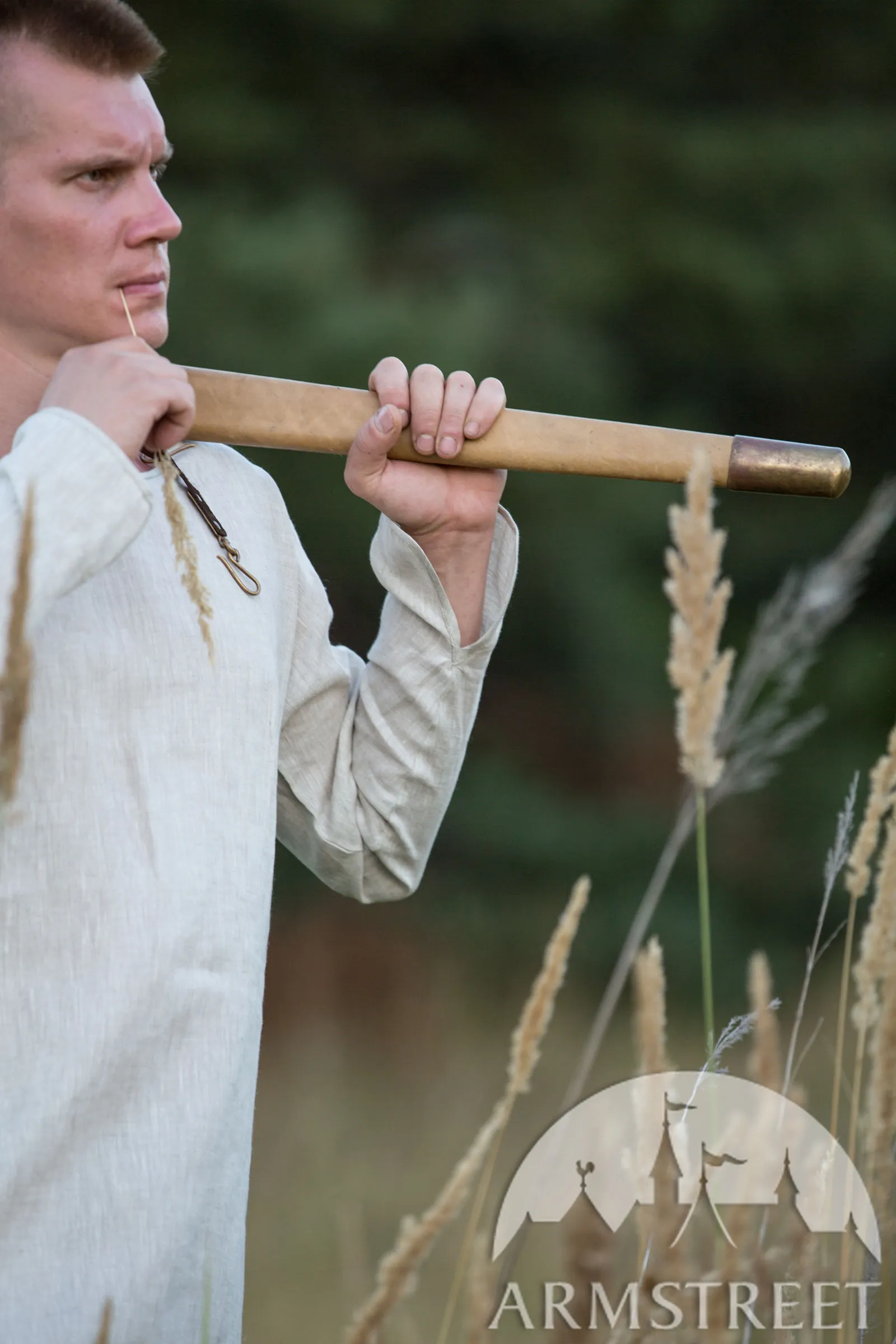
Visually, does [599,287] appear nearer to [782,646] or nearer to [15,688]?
[782,646]

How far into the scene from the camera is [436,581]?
4.84 feet

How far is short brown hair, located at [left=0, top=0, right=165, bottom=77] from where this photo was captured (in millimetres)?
1344

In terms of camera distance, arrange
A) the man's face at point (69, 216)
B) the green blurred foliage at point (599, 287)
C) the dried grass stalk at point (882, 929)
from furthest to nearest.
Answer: the green blurred foliage at point (599, 287), the man's face at point (69, 216), the dried grass stalk at point (882, 929)

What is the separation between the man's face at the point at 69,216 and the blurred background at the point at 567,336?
330 cm

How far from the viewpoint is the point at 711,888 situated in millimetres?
5074

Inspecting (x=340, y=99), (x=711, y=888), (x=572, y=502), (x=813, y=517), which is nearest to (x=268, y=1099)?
(x=711, y=888)

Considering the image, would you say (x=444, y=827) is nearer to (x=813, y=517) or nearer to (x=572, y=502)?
(x=572, y=502)

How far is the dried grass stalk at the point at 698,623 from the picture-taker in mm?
813

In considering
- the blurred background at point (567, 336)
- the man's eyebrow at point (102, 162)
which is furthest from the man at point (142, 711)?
the blurred background at point (567, 336)

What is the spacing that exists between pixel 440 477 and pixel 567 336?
383 cm

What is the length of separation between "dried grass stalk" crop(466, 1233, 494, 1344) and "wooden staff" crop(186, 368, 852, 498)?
756mm

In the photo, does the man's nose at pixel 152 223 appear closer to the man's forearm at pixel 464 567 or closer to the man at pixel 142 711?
the man at pixel 142 711

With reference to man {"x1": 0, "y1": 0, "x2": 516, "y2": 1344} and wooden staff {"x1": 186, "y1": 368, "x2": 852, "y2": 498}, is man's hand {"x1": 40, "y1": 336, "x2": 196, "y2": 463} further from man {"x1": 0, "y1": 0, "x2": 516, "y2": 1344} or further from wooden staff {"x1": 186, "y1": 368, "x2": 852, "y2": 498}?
wooden staff {"x1": 186, "y1": 368, "x2": 852, "y2": 498}

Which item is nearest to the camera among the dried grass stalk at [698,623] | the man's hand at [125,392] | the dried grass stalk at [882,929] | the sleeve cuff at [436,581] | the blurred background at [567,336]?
the dried grass stalk at [698,623]
